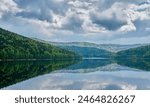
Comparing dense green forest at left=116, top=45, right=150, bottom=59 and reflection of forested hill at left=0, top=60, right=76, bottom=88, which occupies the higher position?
dense green forest at left=116, top=45, right=150, bottom=59

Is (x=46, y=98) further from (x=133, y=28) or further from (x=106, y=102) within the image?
(x=133, y=28)

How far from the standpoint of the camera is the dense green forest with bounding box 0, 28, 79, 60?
58.6 feet

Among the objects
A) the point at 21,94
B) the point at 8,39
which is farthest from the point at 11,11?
the point at 8,39

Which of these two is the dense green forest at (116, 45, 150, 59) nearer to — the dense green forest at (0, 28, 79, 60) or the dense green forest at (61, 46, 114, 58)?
the dense green forest at (61, 46, 114, 58)

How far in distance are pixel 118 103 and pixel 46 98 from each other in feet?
2.66

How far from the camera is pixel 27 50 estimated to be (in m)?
22.7

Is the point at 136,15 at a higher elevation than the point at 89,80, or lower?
higher

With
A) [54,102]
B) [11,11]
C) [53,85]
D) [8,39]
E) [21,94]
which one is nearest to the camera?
[54,102]

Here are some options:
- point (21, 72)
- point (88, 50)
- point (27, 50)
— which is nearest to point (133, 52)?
point (88, 50)

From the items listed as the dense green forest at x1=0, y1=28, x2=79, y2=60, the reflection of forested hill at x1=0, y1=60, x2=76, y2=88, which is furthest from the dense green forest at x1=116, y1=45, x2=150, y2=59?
the reflection of forested hill at x1=0, y1=60, x2=76, y2=88

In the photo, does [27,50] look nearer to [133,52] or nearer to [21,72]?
[133,52]

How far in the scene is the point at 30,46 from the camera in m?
25.4

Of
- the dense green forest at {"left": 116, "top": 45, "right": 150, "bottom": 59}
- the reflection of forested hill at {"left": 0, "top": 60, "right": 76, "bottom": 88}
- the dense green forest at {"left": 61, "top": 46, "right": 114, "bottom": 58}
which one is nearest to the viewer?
the reflection of forested hill at {"left": 0, "top": 60, "right": 76, "bottom": 88}

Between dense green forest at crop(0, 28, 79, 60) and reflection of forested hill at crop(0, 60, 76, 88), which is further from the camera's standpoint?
dense green forest at crop(0, 28, 79, 60)
